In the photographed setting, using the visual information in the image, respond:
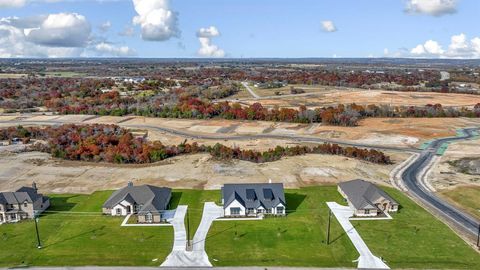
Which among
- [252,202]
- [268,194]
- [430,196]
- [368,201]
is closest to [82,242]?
[252,202]

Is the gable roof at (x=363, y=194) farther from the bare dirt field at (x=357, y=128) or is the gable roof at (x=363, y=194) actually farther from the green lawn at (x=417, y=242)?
the bare dirt field at (x=357, y=128)

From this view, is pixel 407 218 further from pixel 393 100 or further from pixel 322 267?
pixel 393 100

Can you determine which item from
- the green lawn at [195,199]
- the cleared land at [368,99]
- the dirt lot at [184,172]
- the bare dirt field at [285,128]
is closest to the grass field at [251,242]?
the green lawn at [195,199]

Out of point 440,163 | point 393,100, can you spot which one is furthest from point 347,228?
point 393,100

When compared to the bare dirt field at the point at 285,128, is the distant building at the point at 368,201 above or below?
above

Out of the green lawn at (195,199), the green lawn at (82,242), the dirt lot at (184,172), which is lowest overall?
the dirt lot at (184,172)

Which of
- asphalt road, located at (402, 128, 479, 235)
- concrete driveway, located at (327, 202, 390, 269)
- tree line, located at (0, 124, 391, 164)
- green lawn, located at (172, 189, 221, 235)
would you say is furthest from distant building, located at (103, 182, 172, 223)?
asphalt road, located at (402, 128, 479, 235)
